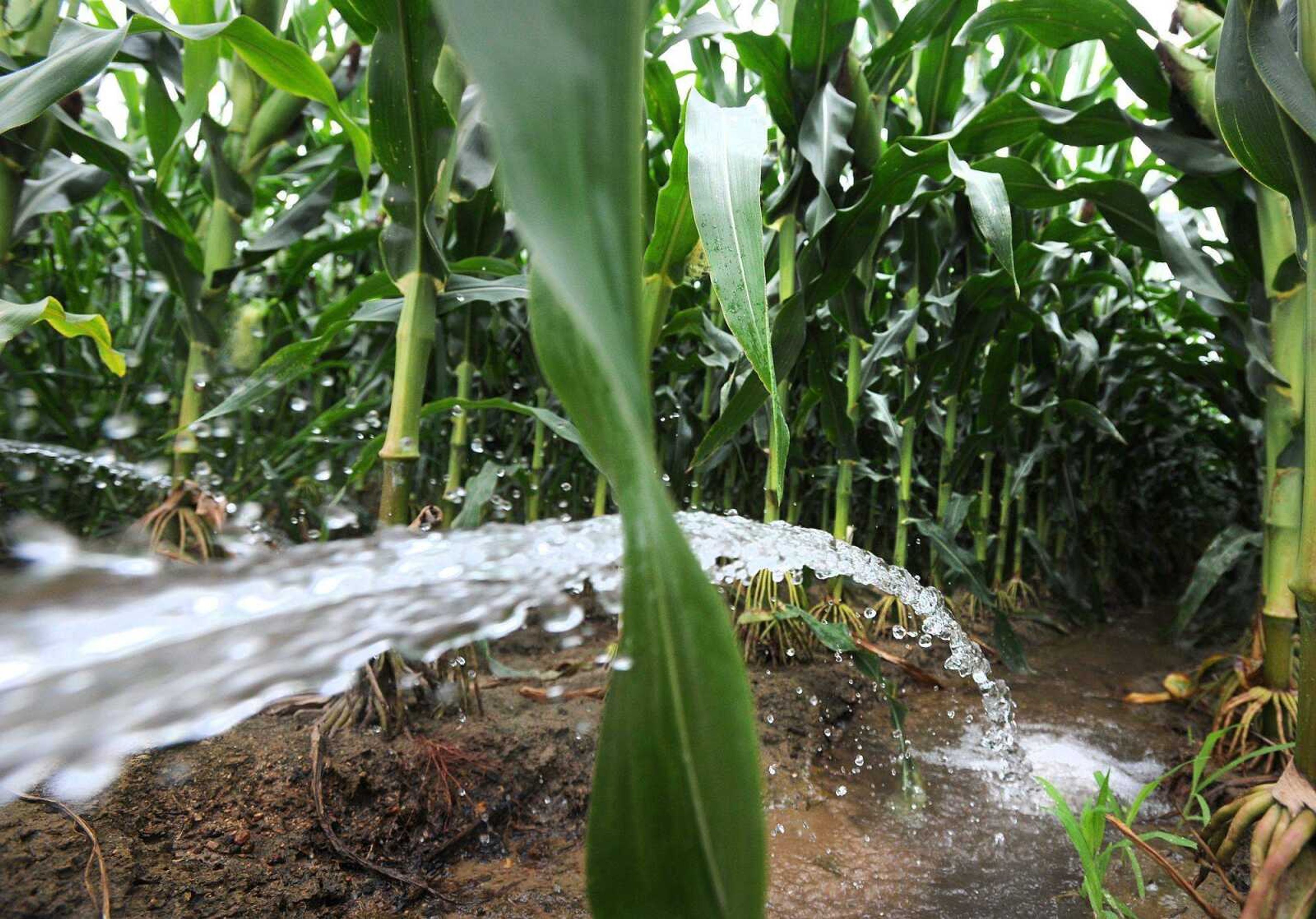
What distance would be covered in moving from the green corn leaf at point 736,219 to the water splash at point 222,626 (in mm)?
195

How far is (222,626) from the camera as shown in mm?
296

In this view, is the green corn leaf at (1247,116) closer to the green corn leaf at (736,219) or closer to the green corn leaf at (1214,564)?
the green corn leaf at (736,219)

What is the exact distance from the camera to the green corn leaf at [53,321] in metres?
0.72

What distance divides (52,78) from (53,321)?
23 centimetres

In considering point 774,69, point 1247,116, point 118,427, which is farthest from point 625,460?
point 118,427

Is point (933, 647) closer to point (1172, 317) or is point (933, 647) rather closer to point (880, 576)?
point (880, 576)

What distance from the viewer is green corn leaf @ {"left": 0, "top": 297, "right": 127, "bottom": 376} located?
0.72m

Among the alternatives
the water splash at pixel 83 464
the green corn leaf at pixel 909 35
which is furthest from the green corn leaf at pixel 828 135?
the water splash at pixel 83 464

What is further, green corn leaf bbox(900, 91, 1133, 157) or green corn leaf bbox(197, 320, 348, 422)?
green corn leaf bbox(900, 91, 1133, 157)

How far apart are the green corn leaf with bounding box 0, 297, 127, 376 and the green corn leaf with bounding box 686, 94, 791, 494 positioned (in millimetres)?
596

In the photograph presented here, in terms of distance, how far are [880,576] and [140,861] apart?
698 millimetres

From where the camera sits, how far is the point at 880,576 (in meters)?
0.79

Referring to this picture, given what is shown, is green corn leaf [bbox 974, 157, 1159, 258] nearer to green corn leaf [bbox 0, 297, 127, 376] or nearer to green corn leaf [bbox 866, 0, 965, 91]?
green corn leaf [bbox 866, 0, 965, 91]

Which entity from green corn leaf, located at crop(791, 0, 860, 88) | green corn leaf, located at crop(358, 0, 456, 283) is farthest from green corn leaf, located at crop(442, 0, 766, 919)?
green corn leaf, located at crop(791, 0, 860, 88)
